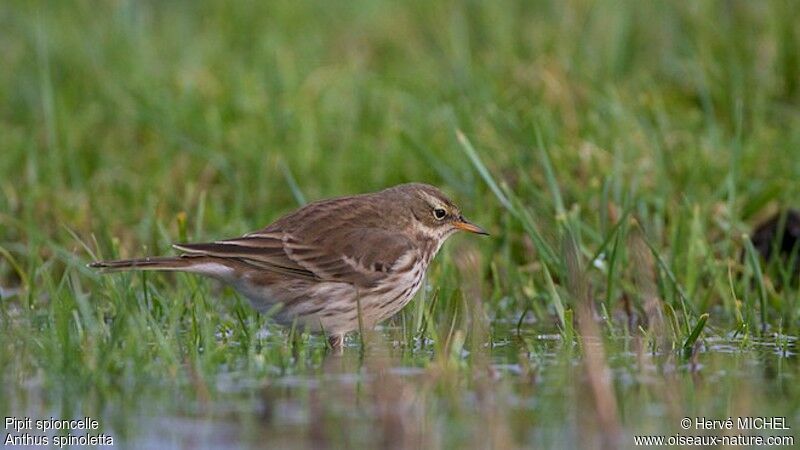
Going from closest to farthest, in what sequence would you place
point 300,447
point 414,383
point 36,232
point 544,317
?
1. point 300,447
2. point 414,383
3. point 544,317
4. point 36,232

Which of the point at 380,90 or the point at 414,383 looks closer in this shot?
the point at 414,383

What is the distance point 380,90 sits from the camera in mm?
11586

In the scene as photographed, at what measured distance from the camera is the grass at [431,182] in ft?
19.4

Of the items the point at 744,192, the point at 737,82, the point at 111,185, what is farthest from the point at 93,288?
the point at 737,82

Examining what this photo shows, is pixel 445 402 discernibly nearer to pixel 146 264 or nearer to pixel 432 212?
pixel 146 264

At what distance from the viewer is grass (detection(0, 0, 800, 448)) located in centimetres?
591

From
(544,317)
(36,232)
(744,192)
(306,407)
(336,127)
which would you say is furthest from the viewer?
(336,127)

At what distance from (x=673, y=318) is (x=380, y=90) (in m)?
4.92

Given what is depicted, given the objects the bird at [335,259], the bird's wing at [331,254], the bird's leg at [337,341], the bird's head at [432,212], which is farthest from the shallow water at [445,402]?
the bird's head at [432,212]

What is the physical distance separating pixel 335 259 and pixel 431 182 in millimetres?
2282

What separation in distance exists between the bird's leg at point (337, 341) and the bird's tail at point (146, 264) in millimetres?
740

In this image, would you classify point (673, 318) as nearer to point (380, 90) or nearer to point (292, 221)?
point (292, 221)

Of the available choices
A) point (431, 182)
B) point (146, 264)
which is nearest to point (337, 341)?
point (146, 264)

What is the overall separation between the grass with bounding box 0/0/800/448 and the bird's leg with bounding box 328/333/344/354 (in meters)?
0.08
